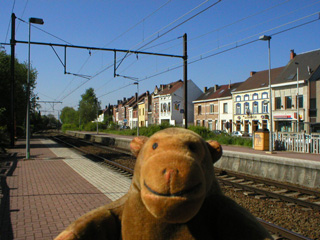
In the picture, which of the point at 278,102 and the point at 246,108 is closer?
the point at 278,102

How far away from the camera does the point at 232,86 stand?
49.4 meters

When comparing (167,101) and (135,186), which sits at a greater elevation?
(167,101)

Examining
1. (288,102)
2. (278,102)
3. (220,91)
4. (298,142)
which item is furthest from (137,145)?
(220,91)

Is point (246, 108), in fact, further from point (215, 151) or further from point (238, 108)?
point (215, 151)

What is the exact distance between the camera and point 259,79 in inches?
1681

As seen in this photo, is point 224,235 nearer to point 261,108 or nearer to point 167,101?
point 261,108

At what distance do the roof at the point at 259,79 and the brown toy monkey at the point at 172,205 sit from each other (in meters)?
39.7

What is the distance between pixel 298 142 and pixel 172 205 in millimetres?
18204

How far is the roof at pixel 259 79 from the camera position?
40594 millimetres

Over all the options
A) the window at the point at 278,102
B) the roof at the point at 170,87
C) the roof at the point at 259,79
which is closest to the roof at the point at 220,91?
the roof at the point at 259,79

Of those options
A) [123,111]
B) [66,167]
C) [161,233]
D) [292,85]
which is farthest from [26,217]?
[123,111]

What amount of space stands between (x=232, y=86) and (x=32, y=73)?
103 ft

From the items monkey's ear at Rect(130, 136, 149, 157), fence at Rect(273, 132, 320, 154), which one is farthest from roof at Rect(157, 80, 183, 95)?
monkey's ear at Rect(130, 136, 149, 157)

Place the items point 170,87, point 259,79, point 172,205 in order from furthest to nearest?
point 170,87, point 259,79, point 172,205
